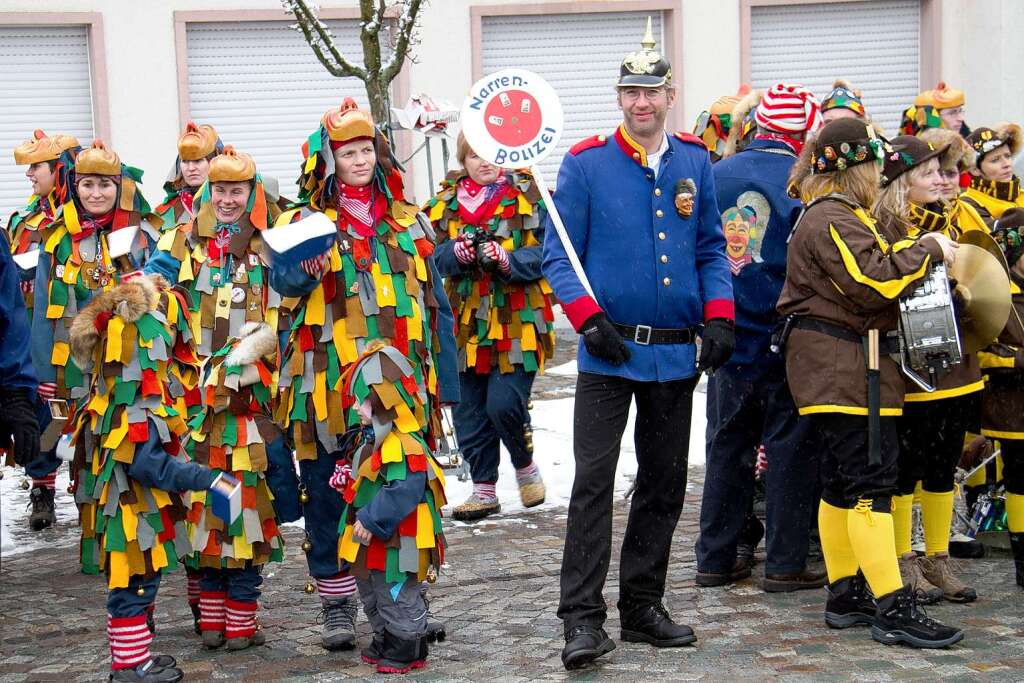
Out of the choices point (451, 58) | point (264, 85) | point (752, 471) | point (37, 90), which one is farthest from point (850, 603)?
point (37, 90)

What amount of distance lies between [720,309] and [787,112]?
144 centimetres

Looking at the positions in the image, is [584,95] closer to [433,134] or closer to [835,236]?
[433,134]

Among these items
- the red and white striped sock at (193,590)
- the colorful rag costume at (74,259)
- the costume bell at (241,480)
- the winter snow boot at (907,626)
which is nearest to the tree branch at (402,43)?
the colorful rag costume at (74,259)

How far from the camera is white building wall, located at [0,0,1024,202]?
1667 cm

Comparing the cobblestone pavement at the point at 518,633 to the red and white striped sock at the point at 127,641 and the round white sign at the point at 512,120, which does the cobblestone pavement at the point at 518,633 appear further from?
the round white sign at the point at 512,120

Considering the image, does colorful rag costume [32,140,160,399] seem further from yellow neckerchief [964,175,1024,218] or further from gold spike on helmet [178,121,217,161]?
yellow neckerchief [964,175,1024,218]

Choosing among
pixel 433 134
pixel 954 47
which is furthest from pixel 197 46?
pixel 954 47

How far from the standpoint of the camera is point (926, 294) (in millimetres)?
5637

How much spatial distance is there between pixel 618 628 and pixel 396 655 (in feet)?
3.16

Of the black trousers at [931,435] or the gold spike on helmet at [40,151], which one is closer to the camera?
the black trousers at [931,435]

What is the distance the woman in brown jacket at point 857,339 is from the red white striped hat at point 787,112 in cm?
79

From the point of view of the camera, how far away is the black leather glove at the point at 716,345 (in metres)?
5.50

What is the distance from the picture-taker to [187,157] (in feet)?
26.4

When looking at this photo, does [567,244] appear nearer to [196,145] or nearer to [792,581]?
[792,581]
